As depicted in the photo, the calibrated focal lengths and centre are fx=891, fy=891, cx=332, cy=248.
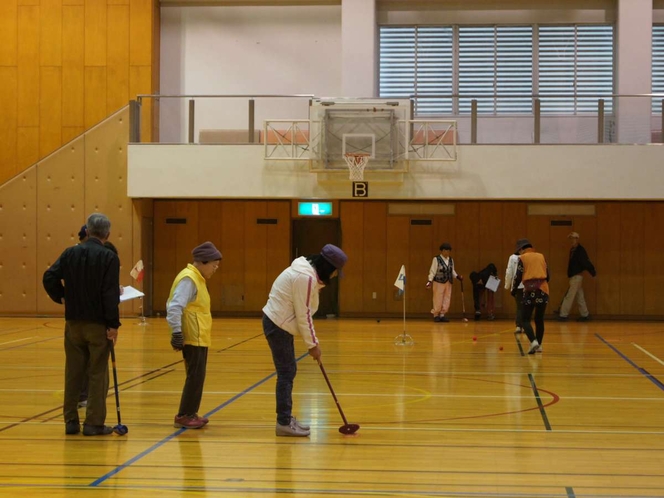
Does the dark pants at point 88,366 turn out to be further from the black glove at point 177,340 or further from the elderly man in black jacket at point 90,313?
the black glove at point 177,340

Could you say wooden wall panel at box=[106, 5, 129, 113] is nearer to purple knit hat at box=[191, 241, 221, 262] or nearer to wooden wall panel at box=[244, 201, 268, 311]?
wooden wall panel at box=[244, 201, 268, 311]

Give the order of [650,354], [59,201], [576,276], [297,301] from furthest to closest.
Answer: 1. [59,201]
2. [576,276]
3. [650,354]
4. [297,301]

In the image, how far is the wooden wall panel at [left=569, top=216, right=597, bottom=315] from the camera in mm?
21859

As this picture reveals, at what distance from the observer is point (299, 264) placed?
7.19 meters

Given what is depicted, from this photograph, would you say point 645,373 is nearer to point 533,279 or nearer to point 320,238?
point 533,279

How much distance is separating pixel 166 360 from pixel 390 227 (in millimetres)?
10200

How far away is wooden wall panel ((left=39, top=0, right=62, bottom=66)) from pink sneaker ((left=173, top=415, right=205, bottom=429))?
17.0 meters

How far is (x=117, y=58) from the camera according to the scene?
22531mm

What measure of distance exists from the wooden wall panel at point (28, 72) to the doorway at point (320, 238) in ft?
23.7

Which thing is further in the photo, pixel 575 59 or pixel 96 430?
pixel 575 59

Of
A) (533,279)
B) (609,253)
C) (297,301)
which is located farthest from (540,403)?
(609,253)

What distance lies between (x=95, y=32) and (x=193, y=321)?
16.9m

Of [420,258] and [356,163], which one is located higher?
[356,163]

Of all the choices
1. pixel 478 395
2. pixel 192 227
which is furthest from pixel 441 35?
pixel 478 395
